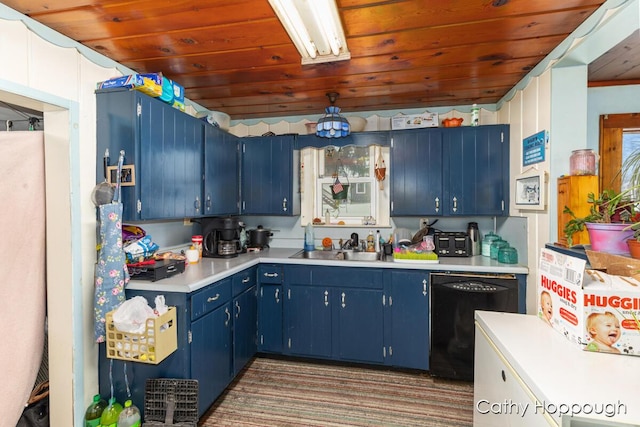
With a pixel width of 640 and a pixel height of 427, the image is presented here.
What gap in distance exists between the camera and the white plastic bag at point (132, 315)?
174cm

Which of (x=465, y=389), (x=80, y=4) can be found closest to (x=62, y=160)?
(x=80, y=4)

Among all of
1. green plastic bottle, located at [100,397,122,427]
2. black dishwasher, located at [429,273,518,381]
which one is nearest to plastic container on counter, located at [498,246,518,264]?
black dishwasher, located at [429,273,518,381]

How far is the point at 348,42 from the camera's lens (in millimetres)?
1904

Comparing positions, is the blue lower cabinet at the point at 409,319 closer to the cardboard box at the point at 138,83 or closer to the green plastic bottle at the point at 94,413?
the green plastic bottle at the point at 94,413

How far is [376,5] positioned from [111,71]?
1.82 m

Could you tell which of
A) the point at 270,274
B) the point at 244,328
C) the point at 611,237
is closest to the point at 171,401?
the point at 244,328

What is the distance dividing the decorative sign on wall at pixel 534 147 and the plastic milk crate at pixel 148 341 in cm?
268

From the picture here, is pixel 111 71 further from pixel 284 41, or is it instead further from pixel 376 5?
pixel 376 5

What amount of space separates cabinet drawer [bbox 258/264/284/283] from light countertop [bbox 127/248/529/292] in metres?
0.06

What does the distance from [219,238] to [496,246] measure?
2.56m

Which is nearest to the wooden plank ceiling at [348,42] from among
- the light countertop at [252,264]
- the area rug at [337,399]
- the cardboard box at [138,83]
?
the cardboard box at [138,83]

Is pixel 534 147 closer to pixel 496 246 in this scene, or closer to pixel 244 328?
pixel 496 246

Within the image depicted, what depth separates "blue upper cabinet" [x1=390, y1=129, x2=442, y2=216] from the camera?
292 cm

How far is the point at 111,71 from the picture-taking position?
2.09 metres
